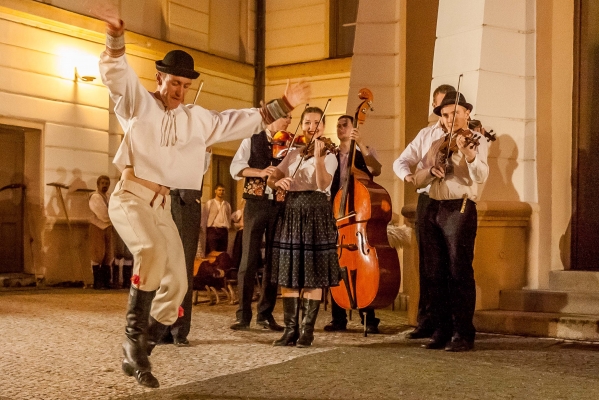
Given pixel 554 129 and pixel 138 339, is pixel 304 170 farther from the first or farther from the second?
pixel 554 129

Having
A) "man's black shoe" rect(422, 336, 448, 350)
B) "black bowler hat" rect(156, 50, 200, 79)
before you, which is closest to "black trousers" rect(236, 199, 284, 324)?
"man's black shoe" rect(422, 336, 448, 350)

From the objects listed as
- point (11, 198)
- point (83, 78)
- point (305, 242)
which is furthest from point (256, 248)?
point (83, 78)

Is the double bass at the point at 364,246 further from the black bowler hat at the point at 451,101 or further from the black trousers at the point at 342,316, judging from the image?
the black bowler hat at the point at 451,101

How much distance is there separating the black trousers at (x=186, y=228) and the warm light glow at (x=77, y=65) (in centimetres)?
786

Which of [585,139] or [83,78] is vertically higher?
[83,78]

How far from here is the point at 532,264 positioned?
6957 millimetres

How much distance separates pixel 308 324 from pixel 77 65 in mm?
8834

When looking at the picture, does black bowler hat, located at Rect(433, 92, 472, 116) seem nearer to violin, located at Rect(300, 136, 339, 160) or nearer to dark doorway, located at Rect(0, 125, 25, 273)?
violin, located at Rect(300, 136, 339, 160)

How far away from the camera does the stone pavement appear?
4.20 meters

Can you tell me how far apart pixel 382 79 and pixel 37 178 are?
20.6ft

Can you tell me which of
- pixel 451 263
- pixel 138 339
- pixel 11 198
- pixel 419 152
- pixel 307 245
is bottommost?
pixel 138 339

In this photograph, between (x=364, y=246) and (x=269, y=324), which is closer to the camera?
(x=364, y=246)

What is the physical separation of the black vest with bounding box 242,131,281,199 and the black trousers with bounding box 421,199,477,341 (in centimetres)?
151

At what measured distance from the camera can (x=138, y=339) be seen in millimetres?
4316
